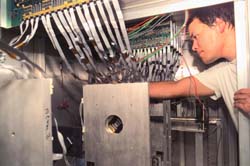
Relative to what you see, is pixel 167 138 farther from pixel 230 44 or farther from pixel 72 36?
pixel 72 36

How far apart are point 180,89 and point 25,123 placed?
64 cm

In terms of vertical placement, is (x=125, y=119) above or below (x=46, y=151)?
above

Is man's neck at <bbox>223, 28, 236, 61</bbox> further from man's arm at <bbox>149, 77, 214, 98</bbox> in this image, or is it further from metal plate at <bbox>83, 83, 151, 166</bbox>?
metal plate at <bbox>83, 83, 151, 166</bbox>

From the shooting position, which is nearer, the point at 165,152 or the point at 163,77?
the point at 165,152

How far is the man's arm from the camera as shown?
99 cm

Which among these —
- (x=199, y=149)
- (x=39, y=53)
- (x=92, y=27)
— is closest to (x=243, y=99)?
(x=199, y=149)

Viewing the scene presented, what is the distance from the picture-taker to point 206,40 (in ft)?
3.43

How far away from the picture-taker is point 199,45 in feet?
3.51

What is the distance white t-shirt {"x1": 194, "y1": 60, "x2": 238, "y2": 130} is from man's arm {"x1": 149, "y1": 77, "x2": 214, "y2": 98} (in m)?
0.02

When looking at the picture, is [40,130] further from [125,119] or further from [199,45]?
[199,45]

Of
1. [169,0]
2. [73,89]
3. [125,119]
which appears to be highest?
[169,0]

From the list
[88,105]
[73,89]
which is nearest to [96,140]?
[88,105]

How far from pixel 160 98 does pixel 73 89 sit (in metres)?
0.82

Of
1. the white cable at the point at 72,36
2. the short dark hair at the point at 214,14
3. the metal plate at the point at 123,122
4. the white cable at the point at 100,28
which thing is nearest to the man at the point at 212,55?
the short dark hair at the point at 214,14
